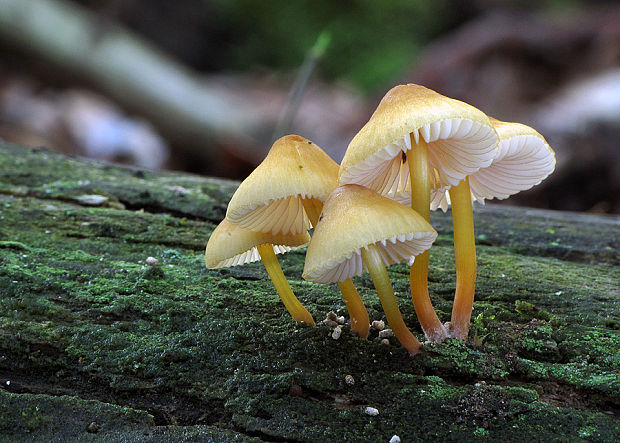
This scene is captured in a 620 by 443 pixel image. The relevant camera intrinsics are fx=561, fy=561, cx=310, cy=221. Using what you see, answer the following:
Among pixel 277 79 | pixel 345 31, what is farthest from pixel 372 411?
pixel 277 79

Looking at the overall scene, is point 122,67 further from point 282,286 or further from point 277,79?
point 282,286

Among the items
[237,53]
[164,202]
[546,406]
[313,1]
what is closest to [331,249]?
[546,406]

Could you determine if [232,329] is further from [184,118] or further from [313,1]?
[313,1]

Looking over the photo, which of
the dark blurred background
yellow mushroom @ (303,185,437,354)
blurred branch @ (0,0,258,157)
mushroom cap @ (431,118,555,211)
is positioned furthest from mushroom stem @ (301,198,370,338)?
blurred branch @ (0,0,258,157)

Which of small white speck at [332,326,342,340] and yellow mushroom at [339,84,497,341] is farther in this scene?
small white speck at [332,326,342,340]

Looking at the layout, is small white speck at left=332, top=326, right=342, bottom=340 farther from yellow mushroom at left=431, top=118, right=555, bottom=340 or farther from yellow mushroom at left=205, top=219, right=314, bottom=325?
A: yellow mushroom at left=431, top=118, right=555, bottom=340

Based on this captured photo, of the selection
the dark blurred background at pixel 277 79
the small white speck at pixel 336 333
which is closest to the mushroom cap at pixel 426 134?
the small white speck at pixel 336 333
